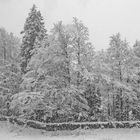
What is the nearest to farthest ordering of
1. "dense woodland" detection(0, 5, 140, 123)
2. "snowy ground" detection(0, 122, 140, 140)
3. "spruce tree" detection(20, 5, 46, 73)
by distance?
1. "snowy ground" detection(0, 122, 140, 140)
2. "dense woodland" detection(0, 5, 140, 123)
3. "spruce tree" detection(20, 5, 46, 73)

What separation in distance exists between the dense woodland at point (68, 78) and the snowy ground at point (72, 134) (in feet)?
6.12

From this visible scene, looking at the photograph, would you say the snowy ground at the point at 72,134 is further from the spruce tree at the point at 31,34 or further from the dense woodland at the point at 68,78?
the spruce tree at the point at 31,34

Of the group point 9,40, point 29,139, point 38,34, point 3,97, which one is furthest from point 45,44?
point 9,40

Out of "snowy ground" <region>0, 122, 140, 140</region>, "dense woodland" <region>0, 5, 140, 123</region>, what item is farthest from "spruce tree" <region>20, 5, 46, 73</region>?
"snowy ground" <region>0, 122, 140, 140</region>

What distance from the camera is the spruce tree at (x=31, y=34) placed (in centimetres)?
2944

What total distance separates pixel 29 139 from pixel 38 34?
14.0 meters

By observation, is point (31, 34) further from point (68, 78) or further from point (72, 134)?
point (72, 134)

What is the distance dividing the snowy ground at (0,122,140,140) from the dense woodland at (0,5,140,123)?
1.86m

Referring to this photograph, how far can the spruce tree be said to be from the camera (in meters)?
29.4

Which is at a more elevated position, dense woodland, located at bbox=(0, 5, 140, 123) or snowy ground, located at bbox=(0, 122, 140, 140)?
dense woodland, located at bbox=(0, 5, 140, 123)

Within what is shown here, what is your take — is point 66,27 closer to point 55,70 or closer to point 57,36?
point 57,36

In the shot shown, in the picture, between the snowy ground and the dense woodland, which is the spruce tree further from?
the snowy ground

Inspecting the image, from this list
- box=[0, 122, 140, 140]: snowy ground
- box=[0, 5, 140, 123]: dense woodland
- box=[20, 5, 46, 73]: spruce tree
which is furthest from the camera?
box=[20, 5, 46, 73]: spruce tree

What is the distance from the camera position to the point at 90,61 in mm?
25203
